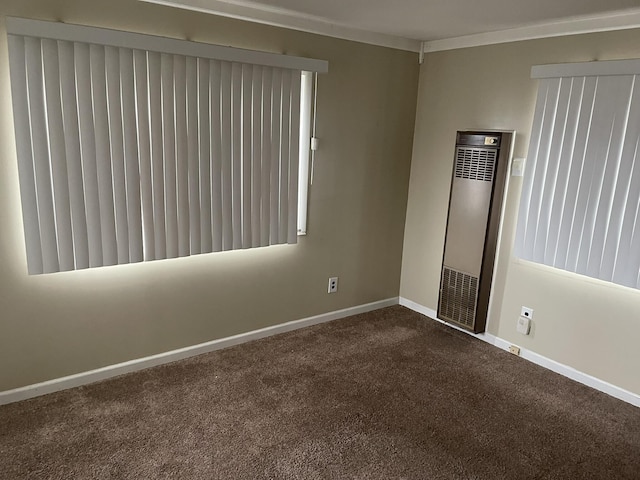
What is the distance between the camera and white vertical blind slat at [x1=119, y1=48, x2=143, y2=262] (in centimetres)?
248

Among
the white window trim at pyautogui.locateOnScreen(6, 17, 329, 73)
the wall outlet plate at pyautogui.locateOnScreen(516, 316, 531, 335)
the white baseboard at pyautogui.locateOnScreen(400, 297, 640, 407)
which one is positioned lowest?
the white baseboard at pyautogui.locateOnScreen(400, 297, 640, 407)

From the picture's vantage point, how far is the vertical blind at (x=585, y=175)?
8.71ft

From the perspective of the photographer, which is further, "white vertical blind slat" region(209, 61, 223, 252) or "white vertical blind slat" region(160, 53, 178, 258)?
"white vertical blind slat" region(209, 61, 223, 252)

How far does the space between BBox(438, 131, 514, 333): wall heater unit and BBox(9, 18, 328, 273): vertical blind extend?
4.16ft

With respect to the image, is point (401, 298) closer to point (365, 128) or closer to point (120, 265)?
point (365, 128)

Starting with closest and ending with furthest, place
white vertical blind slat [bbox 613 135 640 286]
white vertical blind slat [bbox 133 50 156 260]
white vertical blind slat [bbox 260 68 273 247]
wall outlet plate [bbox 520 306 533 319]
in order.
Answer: white vertical blind slat [bbox 133 50 156 260] → white vertical blind slat [bbox 613 135 640 286] → white vertical blind slat [bbox 260 68 273 247] → wall outlet plate [bbox 520 306 533 319]

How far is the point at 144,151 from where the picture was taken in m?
2.62

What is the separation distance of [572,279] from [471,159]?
1.07 meters

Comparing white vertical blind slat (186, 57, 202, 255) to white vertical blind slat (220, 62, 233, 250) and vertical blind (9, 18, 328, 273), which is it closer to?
vertical blind (9, 18, 328, 273)

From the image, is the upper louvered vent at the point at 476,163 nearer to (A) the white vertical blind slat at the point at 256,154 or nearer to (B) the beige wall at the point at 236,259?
(B) the beige wall at the point at 236,259

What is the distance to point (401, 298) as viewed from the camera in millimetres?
4277

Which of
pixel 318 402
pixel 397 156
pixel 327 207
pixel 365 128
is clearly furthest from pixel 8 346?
pixel 397 156

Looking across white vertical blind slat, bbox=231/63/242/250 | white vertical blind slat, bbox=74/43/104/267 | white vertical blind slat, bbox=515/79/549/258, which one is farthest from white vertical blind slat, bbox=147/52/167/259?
white vertical blind slat, bbox=515/79/549/258

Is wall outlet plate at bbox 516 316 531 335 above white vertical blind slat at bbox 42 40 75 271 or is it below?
below
